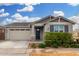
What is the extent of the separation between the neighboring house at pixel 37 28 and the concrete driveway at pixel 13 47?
0.33 ft

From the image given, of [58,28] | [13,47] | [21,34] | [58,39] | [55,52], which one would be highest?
[58,28]

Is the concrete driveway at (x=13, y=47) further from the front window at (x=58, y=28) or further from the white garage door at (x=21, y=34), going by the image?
the front window at (x=58, y=28)

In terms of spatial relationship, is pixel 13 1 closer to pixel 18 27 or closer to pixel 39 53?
pixel 18 27

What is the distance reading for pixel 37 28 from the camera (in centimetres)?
692

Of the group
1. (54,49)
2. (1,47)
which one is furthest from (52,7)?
(1,47)

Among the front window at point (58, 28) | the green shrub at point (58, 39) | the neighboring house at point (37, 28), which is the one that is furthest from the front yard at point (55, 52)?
the front window at point (58, 28)

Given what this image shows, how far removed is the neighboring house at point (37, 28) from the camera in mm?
6891

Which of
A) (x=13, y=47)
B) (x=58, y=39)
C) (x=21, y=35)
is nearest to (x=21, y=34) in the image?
(x=21, y=35)

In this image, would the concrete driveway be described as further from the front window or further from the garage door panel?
the front window

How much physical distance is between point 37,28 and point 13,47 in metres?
0.61

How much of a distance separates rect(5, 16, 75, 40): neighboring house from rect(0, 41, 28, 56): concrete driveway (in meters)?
0.10

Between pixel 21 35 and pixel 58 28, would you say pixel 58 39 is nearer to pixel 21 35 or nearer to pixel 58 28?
pixel 58 28

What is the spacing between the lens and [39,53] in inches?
271

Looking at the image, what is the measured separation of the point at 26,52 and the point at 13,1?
104 centimetres
